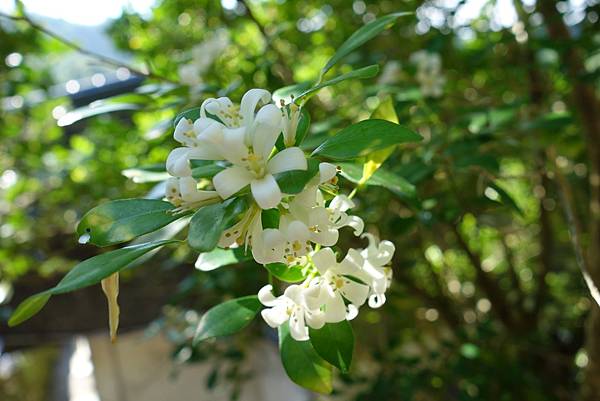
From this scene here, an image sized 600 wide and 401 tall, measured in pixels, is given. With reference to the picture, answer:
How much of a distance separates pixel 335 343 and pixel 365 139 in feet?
0.61

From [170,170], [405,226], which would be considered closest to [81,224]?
[170,170]

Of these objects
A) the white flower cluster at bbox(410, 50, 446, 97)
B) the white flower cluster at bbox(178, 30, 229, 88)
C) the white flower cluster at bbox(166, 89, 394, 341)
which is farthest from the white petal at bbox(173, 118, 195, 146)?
the white flower cluster at bbox(410, 50, 446, 97)

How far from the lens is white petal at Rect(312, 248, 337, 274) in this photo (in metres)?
0.49

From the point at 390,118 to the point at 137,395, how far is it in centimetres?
235

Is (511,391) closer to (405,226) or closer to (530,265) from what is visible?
(405,226)

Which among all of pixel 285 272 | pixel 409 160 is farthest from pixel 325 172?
pixel 409 160

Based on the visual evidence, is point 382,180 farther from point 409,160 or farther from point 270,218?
point 409,160

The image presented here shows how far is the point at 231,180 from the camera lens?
1.39 ft

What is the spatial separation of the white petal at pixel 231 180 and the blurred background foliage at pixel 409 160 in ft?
1.16

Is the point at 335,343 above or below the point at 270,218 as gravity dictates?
below

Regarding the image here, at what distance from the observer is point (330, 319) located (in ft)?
1.66

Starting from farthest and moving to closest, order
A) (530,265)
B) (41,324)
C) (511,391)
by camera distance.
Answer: (41,324) → (530,265) → (511,391)

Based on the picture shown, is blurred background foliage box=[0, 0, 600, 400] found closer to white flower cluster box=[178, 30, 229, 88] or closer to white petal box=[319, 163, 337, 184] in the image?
white flower cluster box=[178, 30, 229, 88]

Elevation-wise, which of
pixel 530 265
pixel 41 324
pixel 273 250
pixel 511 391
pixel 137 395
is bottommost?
pixel 137 395
